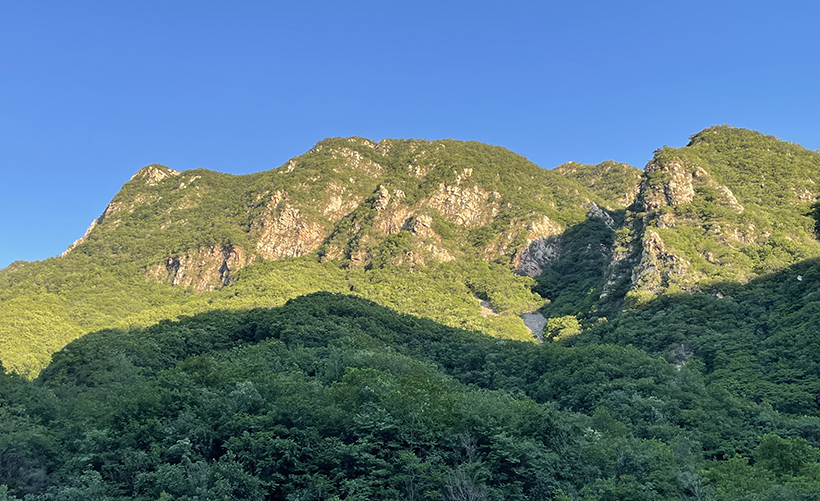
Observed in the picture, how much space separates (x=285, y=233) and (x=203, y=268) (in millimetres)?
26883

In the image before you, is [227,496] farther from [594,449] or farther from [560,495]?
[594,449]

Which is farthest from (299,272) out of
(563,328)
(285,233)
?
(563,328)

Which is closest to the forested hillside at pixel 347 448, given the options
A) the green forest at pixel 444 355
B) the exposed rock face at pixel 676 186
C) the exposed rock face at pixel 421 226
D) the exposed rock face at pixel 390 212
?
the green forest at pixel 444 355

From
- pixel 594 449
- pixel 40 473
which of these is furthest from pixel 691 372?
pixel 40 473

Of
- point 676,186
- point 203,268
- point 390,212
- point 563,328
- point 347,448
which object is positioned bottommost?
point 347,448

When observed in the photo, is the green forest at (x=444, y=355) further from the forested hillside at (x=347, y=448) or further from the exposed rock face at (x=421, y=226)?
the exposed rock face at (x=421, y=226)

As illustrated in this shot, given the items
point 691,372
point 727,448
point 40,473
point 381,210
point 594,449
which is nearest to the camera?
point 40,473

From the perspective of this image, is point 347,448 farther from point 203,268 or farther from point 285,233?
point 285,233

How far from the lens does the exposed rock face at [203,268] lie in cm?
17800

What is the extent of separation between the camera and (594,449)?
3538 centimetres

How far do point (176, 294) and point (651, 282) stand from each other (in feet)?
406

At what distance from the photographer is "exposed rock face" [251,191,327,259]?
7441 inches

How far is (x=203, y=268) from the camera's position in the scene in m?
182

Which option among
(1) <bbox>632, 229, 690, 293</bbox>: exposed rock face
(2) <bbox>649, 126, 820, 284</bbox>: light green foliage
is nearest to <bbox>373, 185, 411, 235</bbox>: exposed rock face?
(2) <bbox>649, 126, 820, 284</bbox>: light green foliage
